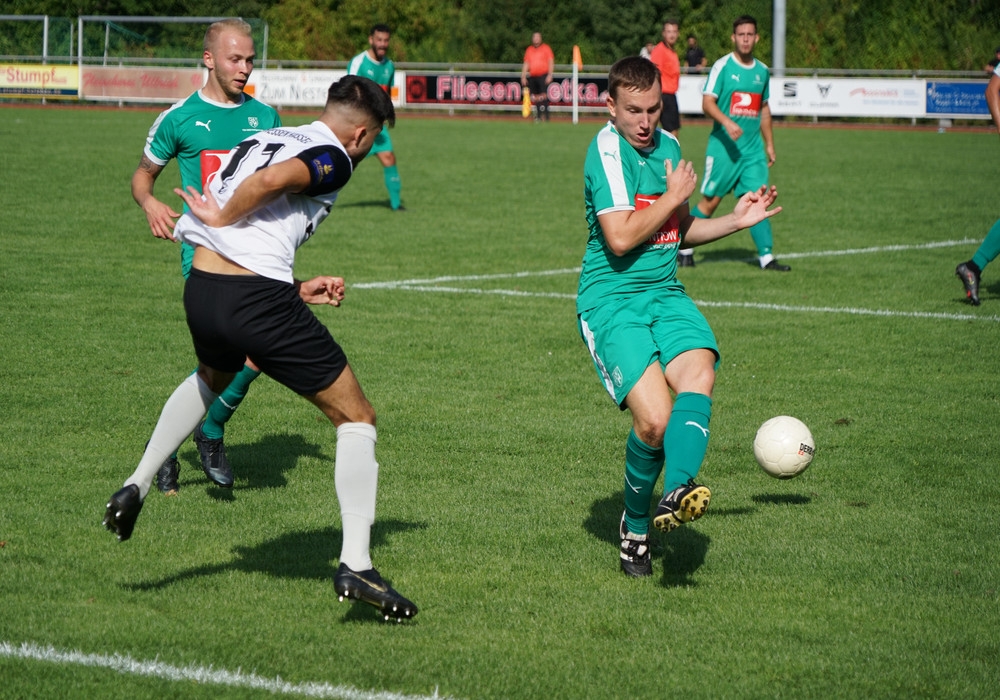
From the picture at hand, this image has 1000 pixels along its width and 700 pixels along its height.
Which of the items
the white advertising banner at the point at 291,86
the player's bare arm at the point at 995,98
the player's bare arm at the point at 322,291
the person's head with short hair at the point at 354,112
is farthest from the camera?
the white advertising banner at the point at 291,86

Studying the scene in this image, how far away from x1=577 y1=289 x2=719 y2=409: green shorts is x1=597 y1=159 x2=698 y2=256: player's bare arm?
0.28m

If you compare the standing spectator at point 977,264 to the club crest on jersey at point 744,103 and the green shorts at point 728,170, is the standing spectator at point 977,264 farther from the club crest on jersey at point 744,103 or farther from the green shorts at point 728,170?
the club crest on jersey at point 744,103

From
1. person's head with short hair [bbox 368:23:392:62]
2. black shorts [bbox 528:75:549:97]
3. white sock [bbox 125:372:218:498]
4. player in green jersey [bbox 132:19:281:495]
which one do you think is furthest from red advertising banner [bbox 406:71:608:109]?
white sock [bbox 125:372:218:498]

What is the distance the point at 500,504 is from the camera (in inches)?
222

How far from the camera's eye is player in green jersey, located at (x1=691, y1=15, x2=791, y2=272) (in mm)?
12555

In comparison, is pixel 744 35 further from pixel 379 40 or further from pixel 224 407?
pixel 224 407

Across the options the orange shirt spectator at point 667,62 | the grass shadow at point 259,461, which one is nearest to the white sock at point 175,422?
the grass shadow at point 259,461

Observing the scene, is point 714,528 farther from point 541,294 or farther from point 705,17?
point 705,17

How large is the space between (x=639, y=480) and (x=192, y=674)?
193cm

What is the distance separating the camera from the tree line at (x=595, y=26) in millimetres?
41531

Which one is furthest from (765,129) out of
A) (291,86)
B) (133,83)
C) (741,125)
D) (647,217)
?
(133,83)

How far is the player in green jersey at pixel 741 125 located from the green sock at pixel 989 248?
7.42 ft

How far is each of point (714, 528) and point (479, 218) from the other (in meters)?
10.7

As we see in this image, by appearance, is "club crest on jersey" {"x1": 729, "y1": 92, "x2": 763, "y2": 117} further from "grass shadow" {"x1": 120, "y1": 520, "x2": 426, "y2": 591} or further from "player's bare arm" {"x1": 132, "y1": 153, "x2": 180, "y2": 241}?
"grass shadow" {"x1": 120, "y1": 520, "x2": 426, "y2": 591}
